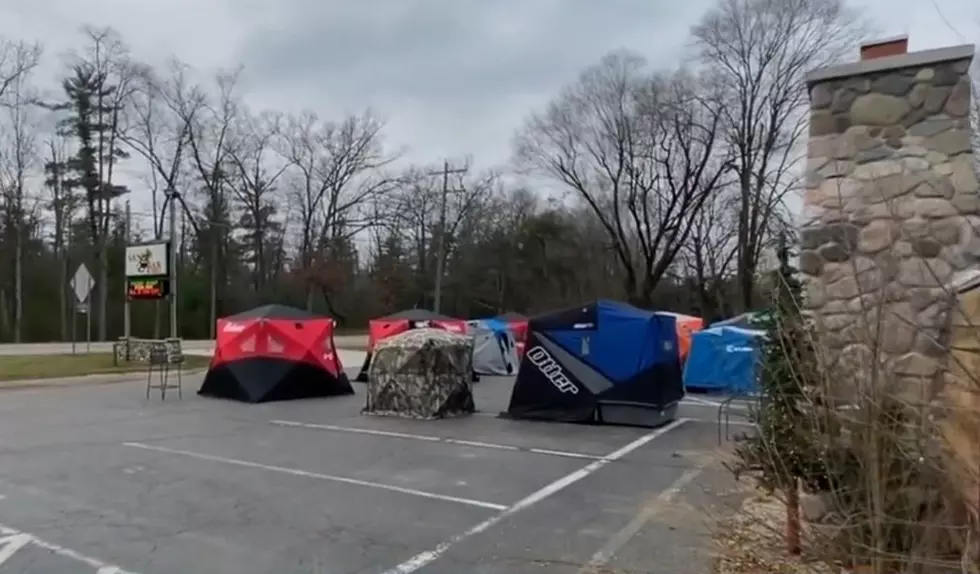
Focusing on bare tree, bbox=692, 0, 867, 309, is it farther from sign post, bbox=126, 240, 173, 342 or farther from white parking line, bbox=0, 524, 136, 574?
white parking line, bbox=0, 524, 136, 574

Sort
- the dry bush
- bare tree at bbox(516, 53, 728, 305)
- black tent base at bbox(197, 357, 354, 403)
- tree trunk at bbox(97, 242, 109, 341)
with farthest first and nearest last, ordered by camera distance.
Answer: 1. tree trunk at bbox(97, 242, 109, 341)
2. bare tree at bbox(516, 53, 728, 305)
3. black tent base at bbox(197, 357, 354, 403)
4. the dry bush

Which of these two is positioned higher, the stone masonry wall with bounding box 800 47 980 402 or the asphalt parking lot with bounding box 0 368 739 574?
the stone masonry wall with bounding box 800 47 980 402

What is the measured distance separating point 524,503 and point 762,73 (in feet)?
86.5

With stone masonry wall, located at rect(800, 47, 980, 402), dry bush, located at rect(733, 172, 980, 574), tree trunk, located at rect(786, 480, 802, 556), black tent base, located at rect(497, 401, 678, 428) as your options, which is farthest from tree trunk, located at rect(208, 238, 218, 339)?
tree trunk, located at rect(786, 480, 802, 556)

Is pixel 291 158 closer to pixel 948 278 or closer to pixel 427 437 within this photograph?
pixel 427 437

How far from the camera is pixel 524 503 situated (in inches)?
265

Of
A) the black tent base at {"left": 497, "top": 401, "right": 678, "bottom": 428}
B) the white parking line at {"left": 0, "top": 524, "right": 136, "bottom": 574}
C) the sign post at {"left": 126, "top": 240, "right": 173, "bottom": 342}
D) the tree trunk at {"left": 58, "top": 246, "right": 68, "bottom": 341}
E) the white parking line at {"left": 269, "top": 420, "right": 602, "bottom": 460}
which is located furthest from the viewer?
the tree trunk at {"left": 58, "top": 246, "right": 68, "bottom": 341}

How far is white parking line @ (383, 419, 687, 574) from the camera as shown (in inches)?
198

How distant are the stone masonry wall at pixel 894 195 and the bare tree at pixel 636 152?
1019 inches

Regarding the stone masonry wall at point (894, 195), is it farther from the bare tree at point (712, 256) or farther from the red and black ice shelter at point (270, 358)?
the bare tree at point (712, 256)

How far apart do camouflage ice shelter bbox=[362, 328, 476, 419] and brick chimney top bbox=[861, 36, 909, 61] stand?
768 cm

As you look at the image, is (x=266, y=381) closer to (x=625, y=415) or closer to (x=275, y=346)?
(x=275, y=346)

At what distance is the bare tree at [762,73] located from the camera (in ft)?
90.5

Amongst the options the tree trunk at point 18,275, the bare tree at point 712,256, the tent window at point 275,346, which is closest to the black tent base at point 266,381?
the tent window at point 275,346
